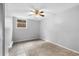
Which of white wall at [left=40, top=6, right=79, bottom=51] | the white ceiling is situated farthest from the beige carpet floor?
the white ceiling

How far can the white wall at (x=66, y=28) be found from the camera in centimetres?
281

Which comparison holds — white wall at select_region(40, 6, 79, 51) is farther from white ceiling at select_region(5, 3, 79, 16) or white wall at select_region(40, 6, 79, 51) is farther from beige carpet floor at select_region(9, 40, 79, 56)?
white ceiling at select_region(5, 3, 79, 16)

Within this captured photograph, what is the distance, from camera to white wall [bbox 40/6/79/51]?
2.81 metres

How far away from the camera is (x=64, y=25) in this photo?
3318mm

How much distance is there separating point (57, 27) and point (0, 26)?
326 cm

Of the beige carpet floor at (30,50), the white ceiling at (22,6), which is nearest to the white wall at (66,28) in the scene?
the beige carpet floor at (30,50)

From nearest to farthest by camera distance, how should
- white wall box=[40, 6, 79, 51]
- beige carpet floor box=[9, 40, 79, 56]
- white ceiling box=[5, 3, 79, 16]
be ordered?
white ceiling box=[5, 3, 79, 16], beige carpet floor box=[9, 40, 79, 56], white wall box=[40, 6, 79, 51]

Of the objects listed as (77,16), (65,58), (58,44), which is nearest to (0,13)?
(65,58)

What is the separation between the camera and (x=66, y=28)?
324 cm

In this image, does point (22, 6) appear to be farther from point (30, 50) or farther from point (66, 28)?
point (66, 28)

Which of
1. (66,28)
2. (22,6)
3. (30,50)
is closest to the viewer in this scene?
(22,6)

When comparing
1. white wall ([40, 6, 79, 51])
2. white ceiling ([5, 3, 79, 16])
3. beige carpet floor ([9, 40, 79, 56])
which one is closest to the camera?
white ceiling ([5, 3, 79, 16])

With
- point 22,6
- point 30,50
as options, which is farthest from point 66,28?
point 22,6

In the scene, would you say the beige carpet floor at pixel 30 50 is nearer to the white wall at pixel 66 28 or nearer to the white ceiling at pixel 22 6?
the white wall at pixel 66 28
